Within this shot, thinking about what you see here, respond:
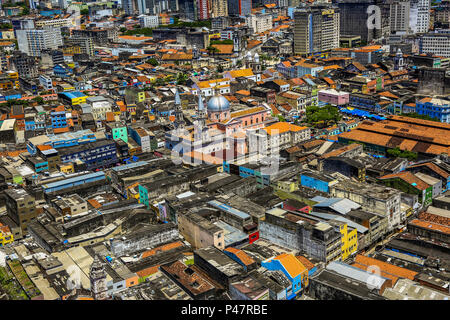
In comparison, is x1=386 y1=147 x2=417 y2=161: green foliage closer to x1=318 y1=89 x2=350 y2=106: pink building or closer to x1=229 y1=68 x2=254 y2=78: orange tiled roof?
x1=318 y1=89 x2=350 y2=106: pink building

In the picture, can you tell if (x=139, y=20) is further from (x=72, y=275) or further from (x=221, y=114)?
(x=72, y=275)

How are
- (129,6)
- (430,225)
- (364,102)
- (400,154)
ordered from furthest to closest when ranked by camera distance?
(129,6), (364,102), (400,154), (430,225)

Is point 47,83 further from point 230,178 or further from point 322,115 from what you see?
point 230,178

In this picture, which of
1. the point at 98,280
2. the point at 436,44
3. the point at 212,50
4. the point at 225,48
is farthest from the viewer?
the point at 225,48

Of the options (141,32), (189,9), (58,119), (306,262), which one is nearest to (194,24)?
(189,9)
